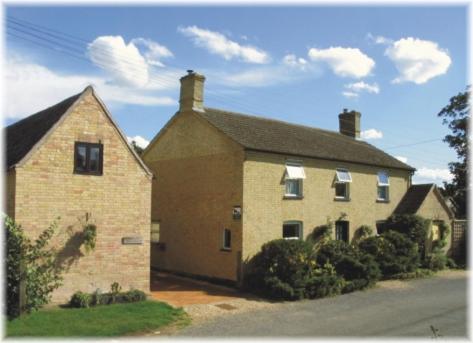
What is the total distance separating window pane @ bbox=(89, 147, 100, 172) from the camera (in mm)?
15547

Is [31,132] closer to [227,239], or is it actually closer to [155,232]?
[227,239]

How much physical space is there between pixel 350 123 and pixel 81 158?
21.4 metres

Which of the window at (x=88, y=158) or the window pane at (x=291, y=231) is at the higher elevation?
the window at (x=88, y=158)

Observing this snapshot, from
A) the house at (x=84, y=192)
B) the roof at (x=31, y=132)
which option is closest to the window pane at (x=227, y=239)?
the house at (x=84, y=192)

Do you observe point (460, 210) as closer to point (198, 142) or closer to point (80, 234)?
point (198, 142)

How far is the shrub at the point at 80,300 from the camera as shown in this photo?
1435 centimetres

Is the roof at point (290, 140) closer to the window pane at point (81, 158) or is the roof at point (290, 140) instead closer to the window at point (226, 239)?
the window at point (226, 239)

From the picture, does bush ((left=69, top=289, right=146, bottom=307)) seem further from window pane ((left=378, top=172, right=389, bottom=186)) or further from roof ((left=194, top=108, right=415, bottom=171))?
window pane ((left=378, top=172, right=389, bottom=186))

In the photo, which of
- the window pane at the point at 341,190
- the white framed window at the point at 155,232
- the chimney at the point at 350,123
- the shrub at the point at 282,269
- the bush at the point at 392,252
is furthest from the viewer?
the chimney at the point at 350,123

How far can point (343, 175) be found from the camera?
24.0 m

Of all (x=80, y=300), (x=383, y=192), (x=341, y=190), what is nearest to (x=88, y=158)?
(x=80, y=300)

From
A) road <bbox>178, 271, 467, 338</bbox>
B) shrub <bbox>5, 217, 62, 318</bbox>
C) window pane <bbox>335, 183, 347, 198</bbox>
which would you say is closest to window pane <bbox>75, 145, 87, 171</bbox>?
shrub <bbox>5, 217, 62, 318</bbox>

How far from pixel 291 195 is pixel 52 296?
11.1 m

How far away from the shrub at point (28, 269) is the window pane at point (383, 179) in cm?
1816
